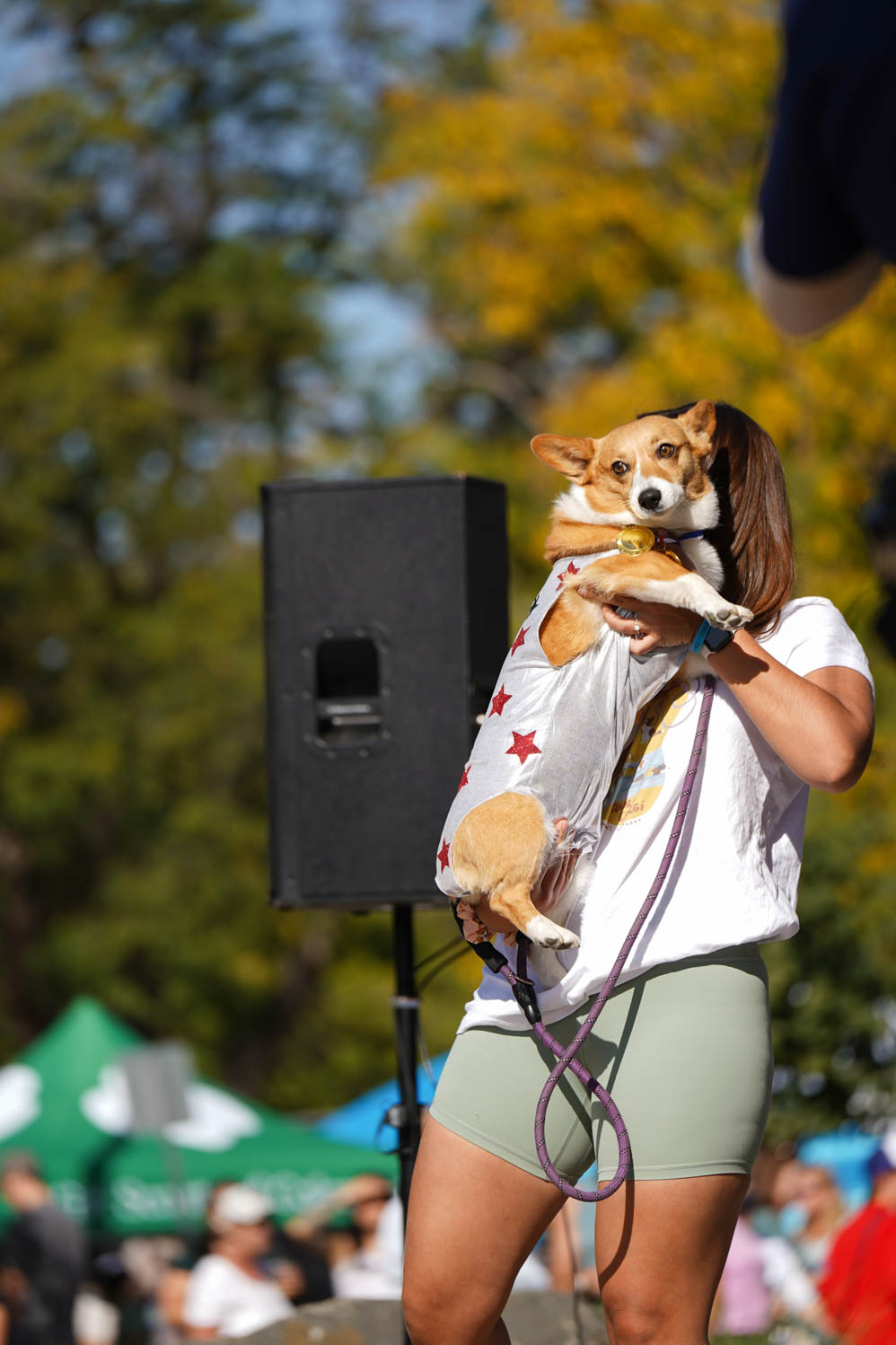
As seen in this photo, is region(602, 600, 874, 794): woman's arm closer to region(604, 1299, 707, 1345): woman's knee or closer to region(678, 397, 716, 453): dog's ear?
region(678, 397, 716, 453): dog's ear

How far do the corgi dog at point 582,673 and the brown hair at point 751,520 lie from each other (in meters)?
0.03

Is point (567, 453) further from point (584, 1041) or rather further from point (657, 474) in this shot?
point (584, 1041)

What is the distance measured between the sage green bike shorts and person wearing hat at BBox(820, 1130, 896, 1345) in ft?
6.28

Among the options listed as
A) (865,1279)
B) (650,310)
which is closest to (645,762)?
(865,1279)

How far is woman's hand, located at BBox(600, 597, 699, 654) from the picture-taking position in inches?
90.6

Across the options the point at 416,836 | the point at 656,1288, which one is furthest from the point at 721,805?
the point at 416,836

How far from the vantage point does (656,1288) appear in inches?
80.4

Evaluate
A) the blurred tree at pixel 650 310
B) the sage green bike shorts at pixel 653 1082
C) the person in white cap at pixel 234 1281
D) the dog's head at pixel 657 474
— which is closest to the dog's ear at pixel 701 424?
the dog's head at pixel 657 474

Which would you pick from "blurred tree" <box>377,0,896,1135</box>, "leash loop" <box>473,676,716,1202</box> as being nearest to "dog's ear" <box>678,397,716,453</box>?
"leash loop" <box>473,676,716,1202</box>

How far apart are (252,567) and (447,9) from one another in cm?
956

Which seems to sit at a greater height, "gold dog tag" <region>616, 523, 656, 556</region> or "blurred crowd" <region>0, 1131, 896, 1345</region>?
"gold dog tag" <region>616, 523, 656, 556</region>

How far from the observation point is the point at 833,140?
1.25 meters

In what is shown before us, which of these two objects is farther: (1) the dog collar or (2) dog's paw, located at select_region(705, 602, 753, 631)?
(1) the dog collar

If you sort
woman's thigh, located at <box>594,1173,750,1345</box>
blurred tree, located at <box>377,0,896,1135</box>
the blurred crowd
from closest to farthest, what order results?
A: 1. woman's thigh, located at <box>594,1173,750,1345</box>
2. the blurred crowd
3. blurred tree, located at <box>377,0,896,1135</box>
